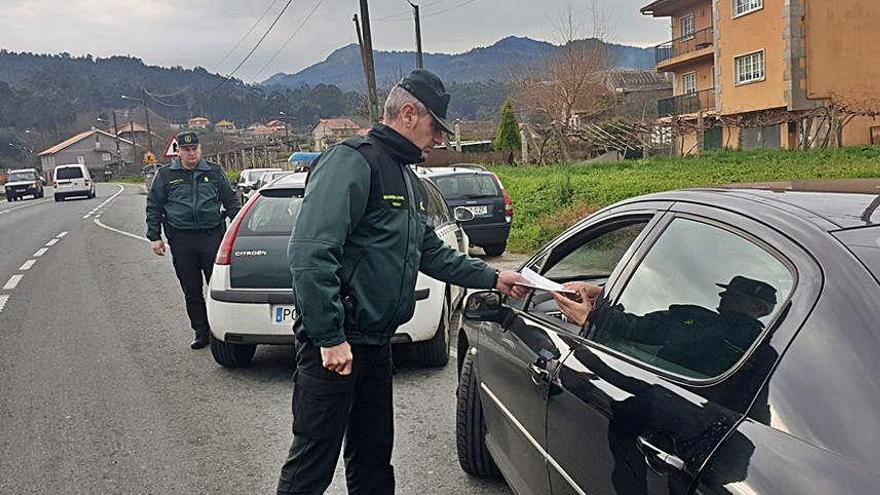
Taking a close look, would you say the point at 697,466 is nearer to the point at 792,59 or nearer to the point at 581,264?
the point at 581,264

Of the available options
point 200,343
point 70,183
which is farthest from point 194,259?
point 70,183

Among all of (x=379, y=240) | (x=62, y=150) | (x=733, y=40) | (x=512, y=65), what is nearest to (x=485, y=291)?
(x=379, y=240)

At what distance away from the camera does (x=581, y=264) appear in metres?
3.61

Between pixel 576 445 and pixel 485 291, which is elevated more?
pixel 485 291

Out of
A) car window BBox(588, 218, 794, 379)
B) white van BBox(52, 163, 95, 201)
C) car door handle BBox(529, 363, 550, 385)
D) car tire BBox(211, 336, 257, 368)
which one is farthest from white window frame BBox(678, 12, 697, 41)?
car window BBox(588, 218, 794, 379)

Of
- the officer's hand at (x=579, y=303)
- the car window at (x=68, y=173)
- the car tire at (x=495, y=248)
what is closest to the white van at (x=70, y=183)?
the car window at (x=68, y=173)

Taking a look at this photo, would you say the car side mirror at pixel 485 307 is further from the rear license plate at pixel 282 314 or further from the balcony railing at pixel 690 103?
the balcony railing at pixel 690 103

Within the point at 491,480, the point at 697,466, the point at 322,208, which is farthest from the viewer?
the point at 491,480

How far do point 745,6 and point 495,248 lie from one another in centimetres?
2164

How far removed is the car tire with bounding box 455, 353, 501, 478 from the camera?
12.5ft

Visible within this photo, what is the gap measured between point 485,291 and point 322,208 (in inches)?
44.1

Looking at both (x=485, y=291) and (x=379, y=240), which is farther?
(x=485, y=291)

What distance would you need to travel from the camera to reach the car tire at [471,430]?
382 centimetres

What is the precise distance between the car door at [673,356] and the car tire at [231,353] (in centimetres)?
392
